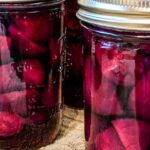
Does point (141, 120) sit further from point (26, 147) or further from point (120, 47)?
point (26, 147)

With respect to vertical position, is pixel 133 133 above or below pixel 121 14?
below

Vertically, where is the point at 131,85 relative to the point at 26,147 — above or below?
above

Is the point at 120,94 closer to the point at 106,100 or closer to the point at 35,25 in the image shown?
the point at 106,100

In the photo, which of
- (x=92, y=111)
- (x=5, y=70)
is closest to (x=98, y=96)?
(x=92, y=111)

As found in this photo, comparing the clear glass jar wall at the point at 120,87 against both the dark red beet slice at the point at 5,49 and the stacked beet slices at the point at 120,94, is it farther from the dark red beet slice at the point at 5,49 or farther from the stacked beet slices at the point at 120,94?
the dark red beet slice at the point at 5,49

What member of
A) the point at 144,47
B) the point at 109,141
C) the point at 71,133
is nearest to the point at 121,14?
the point at 144,47

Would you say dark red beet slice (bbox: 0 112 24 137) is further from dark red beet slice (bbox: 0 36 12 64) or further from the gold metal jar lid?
the gold metal jar lid
